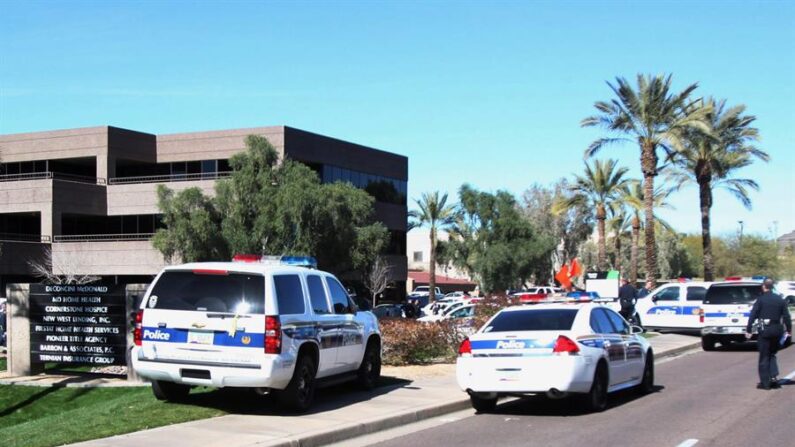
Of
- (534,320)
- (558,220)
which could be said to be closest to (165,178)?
(558,220)

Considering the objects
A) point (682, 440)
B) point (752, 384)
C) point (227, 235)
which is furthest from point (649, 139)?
point (682, 440)

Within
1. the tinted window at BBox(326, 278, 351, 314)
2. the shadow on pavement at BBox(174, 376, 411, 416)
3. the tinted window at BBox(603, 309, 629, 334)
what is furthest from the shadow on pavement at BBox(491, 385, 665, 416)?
the tinted window at BBox(326, 278, 351, 314)

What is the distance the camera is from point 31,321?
17016 millimetres

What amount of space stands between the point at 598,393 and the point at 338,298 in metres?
4.07

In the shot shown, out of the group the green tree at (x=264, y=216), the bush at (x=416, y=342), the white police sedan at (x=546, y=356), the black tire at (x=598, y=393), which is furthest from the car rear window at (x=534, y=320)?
the green tree at (x=264, y=216)

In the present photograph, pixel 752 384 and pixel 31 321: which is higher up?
pixel 31 321

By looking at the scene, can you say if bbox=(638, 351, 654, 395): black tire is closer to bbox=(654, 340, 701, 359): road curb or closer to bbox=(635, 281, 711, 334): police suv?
bbox=(654, 340, 701, 359): road curb

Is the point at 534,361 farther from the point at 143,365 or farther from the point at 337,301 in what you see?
the point at 143,365

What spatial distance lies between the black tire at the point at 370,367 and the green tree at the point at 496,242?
47.2 metres

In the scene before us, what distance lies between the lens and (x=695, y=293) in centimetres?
2767

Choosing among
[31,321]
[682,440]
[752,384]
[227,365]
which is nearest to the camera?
[682,440]

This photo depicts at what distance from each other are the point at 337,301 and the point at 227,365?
8.63 ft

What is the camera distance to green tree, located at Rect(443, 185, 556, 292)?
202 feet

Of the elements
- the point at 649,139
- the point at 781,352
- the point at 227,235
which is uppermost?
the point at 649,139
